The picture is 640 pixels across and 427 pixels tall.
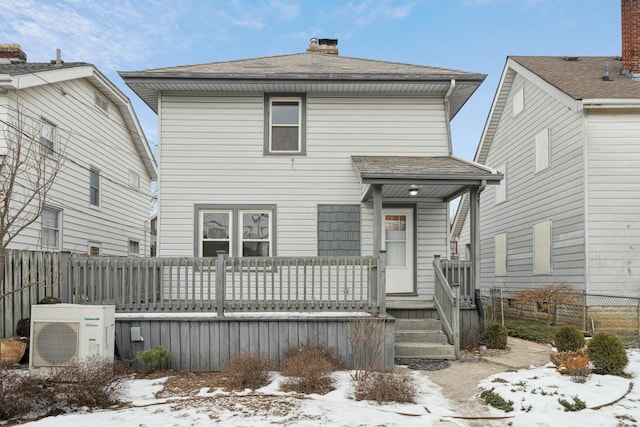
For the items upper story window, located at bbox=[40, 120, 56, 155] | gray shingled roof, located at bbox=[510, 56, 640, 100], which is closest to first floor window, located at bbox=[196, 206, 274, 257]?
upper story window, located at bbox=[40, 120, 56, 155]

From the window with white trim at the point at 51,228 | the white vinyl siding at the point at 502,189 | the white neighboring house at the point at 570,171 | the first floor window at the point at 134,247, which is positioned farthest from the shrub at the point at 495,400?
the first floor window at the point at 134,247

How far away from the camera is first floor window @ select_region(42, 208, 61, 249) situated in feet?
37.8

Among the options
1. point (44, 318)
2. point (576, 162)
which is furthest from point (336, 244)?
point (576, 162)

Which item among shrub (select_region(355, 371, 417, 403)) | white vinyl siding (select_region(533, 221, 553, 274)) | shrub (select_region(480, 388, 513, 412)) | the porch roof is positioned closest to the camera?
shrub (select_region(480, 388, 513, 412))

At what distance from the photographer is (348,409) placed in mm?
4969

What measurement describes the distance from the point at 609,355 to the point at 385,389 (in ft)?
11.4

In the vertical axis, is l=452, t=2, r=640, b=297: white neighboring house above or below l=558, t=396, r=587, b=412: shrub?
above

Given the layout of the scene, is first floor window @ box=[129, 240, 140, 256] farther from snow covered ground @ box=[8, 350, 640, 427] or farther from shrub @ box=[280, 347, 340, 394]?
shrub @ box=[280, 347, 340, 394]

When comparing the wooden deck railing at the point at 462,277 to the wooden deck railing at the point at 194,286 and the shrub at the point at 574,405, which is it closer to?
the wooden deck railing at the point at 194,286

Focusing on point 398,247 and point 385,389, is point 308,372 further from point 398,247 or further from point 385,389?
point 398,247

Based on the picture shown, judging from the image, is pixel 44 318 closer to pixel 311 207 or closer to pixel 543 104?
pixel 311 207

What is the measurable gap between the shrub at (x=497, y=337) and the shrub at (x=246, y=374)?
14.7ft

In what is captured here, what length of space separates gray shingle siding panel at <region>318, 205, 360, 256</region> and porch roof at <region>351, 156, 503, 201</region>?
1.86 ft

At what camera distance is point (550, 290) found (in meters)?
11.3
